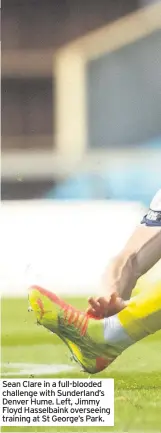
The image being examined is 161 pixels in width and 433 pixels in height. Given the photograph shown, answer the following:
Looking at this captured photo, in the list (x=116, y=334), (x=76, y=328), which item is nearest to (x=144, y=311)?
(x=116, y=334)

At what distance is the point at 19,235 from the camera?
9.05ft

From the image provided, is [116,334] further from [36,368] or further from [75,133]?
[75,133]

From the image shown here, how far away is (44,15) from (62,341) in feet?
3.59

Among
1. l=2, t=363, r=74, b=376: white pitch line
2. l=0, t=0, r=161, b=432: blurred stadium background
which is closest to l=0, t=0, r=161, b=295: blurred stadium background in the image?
l=0, t=0, r=161, b=432: blurred stadium background

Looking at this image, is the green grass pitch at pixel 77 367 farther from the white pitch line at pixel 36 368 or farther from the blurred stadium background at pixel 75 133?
the blurred stadium background at pixel 75 133

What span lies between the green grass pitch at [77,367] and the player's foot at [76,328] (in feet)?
0.08

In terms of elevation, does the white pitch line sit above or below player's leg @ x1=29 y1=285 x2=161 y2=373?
below

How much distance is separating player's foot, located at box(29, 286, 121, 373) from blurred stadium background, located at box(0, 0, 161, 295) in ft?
0.21

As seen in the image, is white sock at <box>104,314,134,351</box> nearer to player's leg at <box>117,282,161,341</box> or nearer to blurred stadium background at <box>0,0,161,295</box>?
player's leg at <box>117,282,161,341</box>

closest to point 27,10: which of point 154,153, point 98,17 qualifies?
point 98,17

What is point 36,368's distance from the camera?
9.12 feet

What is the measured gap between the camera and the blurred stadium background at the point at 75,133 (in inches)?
107

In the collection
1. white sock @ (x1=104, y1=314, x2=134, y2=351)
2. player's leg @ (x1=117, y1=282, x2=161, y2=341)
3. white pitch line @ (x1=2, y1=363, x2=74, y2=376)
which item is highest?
player's leg @ (x1=117, y1=282, x2=161, y2=341)

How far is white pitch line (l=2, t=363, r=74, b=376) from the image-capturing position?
2.78 m
